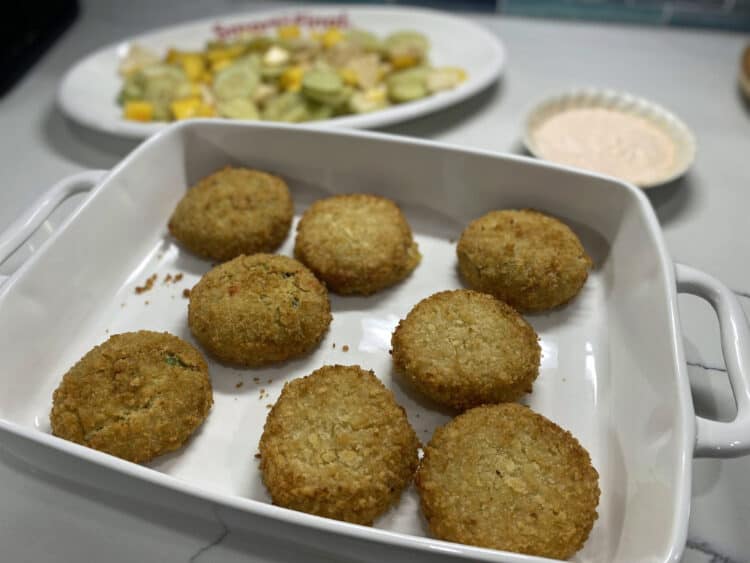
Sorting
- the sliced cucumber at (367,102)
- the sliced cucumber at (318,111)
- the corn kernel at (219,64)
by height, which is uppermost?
the corn kernel at (219,64)

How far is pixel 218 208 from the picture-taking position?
5.01 feet

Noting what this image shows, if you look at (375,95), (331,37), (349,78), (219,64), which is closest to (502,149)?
(375,95)

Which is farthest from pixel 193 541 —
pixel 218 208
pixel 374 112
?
pixel 374 112

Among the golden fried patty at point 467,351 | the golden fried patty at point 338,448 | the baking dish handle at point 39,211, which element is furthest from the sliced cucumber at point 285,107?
the golden fried patty at point 338,448

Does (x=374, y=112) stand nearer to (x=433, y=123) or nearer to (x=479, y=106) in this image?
(x=433, y=123)

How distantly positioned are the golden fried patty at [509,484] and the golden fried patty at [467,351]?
0.21 ft

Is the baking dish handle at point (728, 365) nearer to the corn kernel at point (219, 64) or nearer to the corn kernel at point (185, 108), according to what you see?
the corn kernel at point (185, 108)

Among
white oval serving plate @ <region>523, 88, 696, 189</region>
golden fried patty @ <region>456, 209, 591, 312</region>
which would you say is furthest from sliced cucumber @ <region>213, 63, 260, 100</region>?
golden fried patty @ <region>456, 209, 591, 312</region>

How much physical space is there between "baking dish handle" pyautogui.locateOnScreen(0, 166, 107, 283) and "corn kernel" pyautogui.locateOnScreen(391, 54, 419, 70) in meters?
1.15

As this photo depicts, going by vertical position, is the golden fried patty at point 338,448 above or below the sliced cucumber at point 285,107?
below

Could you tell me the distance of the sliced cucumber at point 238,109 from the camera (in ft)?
6.59

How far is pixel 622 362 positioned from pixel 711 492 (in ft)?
0.94

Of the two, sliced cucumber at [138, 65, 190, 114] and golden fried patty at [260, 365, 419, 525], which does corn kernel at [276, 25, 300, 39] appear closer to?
sliced cucumber at [138, 65, 190, 114]

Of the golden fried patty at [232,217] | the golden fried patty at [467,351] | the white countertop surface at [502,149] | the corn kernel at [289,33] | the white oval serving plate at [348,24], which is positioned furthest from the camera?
the corn kernel at [289,33]
